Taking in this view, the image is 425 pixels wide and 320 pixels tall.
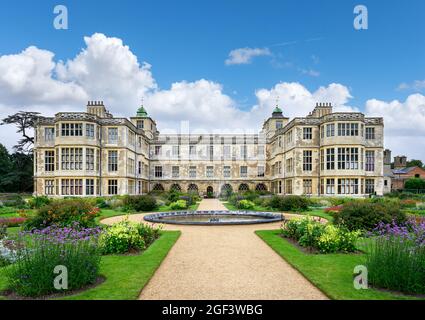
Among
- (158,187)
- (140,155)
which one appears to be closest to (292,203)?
(140,155)

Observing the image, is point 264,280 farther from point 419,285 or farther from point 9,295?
point 9,295

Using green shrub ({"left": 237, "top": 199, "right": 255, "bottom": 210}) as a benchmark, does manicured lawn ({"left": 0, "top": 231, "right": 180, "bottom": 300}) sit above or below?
above

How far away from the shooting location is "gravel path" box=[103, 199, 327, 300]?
5.82 m

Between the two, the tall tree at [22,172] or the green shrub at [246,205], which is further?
the tall tree at [22,172]

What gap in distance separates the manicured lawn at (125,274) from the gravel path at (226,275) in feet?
0.65

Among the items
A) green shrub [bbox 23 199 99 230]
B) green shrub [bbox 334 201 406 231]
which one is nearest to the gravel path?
green shrub [bbox 334 201 406 231]

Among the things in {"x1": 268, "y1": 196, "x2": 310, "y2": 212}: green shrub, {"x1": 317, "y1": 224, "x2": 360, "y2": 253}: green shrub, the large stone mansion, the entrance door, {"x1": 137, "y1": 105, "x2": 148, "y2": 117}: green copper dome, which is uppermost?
{"x1": 137, "y1": 105, "x2": 148, "y2": 117}: green copper dome

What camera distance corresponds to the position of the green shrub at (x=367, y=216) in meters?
11.6

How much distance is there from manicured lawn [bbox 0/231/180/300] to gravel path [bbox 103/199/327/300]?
20 cm

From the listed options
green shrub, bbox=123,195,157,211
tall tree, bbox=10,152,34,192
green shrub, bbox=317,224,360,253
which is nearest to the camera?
green shrub, bbox=317,224,360,253

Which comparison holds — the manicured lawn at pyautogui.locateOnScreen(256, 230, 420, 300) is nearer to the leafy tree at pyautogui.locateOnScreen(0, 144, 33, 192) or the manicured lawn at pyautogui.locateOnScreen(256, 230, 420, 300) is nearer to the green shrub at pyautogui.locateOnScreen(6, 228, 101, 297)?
the green shrub at pyautogui.locateOnScreen(6, 228, 101, 297)

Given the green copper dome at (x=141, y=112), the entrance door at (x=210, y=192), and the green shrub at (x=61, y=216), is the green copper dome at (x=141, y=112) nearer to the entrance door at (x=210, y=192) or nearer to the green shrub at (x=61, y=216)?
the entrance door at (x=210, y=192)

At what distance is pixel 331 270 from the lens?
23.5 ft

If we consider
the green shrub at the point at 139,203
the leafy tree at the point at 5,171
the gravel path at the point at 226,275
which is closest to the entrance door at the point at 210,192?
the green shrub at the point at 139,203
